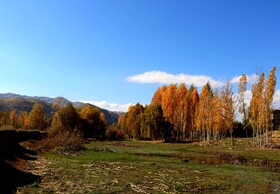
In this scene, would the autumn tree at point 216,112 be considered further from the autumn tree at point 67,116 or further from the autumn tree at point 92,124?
the autumn tree at point 92,124

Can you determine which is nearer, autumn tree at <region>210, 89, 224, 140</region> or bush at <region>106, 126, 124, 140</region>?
autumn tree at <region>210, 89, 224, 140</region>

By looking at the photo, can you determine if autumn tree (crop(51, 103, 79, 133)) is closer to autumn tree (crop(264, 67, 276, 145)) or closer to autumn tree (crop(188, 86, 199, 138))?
autumn tree (crop(188, 86, 199, 138))

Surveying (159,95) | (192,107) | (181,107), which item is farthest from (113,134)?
(192,107)

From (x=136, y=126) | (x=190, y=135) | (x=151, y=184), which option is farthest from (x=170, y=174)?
(x=190, y=135)

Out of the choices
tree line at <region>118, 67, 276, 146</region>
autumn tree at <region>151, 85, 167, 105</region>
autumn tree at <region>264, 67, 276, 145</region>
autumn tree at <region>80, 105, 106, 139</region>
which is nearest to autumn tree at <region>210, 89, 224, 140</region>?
tree line at <region>118, 67, 276, 146</region>

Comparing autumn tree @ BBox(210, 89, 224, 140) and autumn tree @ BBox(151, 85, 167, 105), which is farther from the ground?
autumn tree @ BBox(151, 85, 167, 105)

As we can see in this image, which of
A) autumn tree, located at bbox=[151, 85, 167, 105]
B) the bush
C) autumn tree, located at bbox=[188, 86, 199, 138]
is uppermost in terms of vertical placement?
autumn tree, located at bbox=[151, 85, 167, 105]

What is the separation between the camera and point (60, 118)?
3430 inches

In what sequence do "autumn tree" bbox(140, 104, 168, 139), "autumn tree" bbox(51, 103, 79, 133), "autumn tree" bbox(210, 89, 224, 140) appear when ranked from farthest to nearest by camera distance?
1. "autumn tree" bbox(140, 104, 168, 139)
2. "autumn tree" bbox(51, 103, 79, 133)
3. "autumn tree" bbox(210, 89, 224, 140)

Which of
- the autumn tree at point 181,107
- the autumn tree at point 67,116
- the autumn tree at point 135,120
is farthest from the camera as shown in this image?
the autumn tree at point 135,120

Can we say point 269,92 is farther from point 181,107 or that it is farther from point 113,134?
point 113,134

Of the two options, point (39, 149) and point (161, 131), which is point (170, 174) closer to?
point (39, 149)

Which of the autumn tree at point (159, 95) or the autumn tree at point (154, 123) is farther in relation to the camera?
the autumn tree at point (159, 95)

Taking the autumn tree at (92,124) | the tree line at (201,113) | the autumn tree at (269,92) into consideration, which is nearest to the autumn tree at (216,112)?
the tree line at (201,113)
